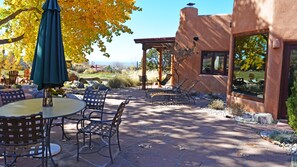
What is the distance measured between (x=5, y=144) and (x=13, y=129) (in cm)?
25

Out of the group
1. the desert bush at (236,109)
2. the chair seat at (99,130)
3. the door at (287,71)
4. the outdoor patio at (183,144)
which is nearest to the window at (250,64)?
the desert bush at (236,109)

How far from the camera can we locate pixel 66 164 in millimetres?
3914

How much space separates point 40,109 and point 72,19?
5180mm

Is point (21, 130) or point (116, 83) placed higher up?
point (116, 83)

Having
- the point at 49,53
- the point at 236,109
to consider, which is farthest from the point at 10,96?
the point at 236,109

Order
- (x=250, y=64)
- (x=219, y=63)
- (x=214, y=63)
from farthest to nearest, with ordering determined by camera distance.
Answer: (x=214, y=63) < (x=219, y=63) < (x=250, y=64)

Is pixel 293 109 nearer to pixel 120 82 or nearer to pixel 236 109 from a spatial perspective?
pixel 236 109

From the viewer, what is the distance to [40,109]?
4.05 metres

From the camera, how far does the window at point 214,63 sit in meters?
12.4

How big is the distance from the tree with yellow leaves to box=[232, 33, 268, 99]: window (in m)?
4.31

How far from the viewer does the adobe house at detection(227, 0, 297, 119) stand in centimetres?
707

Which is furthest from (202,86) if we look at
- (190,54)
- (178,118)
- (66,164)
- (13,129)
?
(13,129)

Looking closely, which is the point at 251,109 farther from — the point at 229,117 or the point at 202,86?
the point at 202,86

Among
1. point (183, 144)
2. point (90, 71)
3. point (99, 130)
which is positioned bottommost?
point (183, 144)
